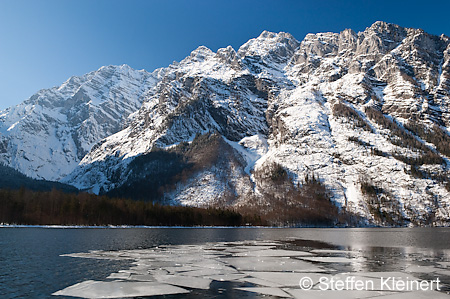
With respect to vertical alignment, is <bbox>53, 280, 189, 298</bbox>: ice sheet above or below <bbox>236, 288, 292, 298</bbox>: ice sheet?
below

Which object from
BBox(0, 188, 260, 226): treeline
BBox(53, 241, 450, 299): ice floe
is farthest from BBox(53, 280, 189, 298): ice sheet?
BBox(0, 188, 260, 226): treeline

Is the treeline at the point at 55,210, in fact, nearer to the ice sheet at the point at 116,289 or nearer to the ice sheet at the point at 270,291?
the ice sheet at the point at 116,289

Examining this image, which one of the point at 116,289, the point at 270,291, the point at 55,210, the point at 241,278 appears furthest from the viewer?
the point at 55,210

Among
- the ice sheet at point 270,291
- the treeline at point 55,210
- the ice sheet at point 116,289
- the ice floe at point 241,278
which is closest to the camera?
the ice sheet at point 270,291

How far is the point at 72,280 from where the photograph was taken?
32750mm

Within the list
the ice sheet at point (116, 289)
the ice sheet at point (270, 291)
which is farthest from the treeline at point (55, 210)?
the ice sheet at point (270, 291)

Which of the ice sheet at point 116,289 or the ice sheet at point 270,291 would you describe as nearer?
the ice sheet at point 270,291

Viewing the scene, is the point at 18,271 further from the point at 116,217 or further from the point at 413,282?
the point at 116,217

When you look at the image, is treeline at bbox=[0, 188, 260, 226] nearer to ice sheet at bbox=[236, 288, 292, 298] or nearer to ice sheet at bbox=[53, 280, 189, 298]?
ice sheet at bbox=[53, 280, 189, 298]

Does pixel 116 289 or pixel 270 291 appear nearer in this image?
pixel 270 291

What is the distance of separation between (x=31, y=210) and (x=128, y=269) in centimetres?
16520

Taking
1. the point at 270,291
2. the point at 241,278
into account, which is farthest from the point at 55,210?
the point at 270,291

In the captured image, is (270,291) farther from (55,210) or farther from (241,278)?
(55,210)

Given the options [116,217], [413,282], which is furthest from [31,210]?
[413,282]
